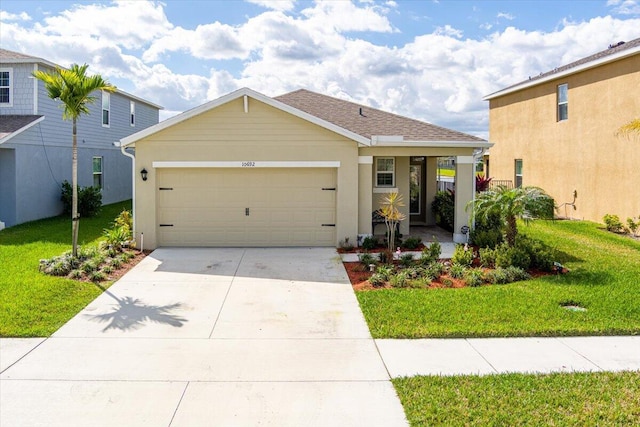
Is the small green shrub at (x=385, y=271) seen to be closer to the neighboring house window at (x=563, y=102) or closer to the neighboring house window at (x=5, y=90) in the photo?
the neighboring house window at (x=563, y=102)

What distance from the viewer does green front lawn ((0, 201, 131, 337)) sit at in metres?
7.64

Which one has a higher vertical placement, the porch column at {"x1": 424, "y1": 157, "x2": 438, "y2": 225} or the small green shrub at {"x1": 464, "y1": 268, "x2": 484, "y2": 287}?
the porch column at {"x1": 424, "y1": 157, "x2": 438, "y2": 225}

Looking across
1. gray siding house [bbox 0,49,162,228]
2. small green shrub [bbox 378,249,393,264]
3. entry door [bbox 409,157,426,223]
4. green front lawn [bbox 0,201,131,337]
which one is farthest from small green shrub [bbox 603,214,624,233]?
gray siding house [bbox 0,49,162,228]

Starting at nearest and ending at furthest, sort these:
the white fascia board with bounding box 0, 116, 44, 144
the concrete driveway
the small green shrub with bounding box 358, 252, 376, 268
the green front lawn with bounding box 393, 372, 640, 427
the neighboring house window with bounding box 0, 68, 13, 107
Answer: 1. the green front lawn with bounding box 393, 372, 640, 427
2. the concrete driveway
3. the small green shrub with bounding box 358, 252, 376, 268
4. the white fascia board with bounding box 0, 116, 44, 144
5. the neighboring house window with bounding box 0, 68, 13, 107

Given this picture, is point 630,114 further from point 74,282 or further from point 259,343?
point 74,282

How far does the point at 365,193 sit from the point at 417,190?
4489 mm

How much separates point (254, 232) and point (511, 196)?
6587 millimetres

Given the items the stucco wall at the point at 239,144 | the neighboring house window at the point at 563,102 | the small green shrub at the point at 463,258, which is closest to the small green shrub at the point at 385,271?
the small green shrub at the point at 463,258

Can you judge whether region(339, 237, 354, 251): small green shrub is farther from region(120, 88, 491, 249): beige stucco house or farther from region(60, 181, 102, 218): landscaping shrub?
region(60, 181, 102, 218): landscaping shrub

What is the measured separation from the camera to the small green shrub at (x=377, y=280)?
9.95m

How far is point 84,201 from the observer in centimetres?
1934

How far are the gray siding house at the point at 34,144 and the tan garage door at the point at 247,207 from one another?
601cm

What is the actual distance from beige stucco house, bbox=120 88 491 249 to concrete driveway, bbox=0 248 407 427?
3.70 meters

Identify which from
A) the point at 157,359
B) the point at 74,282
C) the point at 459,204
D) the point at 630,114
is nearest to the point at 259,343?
the point at 157,359
